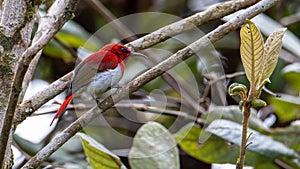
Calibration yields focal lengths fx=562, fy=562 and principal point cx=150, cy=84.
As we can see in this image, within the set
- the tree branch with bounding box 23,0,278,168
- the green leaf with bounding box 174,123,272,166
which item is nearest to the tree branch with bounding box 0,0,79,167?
the tree branch with bounding box 23,0,278,168

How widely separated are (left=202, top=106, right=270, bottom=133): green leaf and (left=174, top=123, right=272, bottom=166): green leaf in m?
0.06

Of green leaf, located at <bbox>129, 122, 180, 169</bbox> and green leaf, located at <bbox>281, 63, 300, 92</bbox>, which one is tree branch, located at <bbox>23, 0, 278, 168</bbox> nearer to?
green leaf, located at <bbox>129, 122, 180, 169</bbox>

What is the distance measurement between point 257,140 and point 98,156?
477 millimetres

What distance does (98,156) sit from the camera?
1176 mm

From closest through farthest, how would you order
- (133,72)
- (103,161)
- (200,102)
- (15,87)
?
(15,87) → (103,161) → (200,102) → (133,72)

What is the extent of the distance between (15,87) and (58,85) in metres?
0.26

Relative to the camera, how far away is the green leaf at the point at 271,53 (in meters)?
0.87

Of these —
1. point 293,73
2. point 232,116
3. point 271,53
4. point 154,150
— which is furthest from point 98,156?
point 293,73

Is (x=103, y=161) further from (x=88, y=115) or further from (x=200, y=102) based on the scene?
(x=200, y=102)

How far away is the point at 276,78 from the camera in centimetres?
218

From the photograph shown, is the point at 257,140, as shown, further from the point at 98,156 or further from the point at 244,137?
the point at 244,137

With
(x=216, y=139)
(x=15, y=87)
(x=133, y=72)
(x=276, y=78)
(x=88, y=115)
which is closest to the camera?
(x=15, y=87)

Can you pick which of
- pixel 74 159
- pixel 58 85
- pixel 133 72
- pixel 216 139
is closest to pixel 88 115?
pixel 58 85

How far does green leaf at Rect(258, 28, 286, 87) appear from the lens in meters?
0.87
